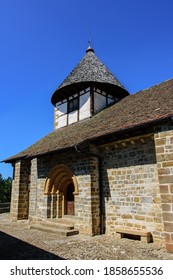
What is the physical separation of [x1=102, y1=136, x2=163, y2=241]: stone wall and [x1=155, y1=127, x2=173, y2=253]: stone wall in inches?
28.9

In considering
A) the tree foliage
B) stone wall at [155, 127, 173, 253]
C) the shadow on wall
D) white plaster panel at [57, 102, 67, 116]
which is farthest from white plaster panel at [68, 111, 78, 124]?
the tree foliage

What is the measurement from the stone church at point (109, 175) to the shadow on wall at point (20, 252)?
66.1 inches

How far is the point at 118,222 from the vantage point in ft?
23.1

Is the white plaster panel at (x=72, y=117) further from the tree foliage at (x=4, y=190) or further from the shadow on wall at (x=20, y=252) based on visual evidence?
the tree foliage at (x=4, y=190)

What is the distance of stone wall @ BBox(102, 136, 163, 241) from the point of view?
6.26 meters

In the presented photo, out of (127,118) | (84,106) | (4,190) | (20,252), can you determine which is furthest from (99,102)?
(4,190)

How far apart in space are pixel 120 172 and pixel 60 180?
3.38 meters

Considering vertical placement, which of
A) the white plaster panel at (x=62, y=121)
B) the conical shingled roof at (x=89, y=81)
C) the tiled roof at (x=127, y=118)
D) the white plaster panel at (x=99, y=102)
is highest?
the conical shingled roof at (x=89, y=81)

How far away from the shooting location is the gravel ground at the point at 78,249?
494 centimetres

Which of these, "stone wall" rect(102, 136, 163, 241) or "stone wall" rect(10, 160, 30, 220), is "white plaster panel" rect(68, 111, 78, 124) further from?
"stone wall" rect(102, 136, 163, 241)

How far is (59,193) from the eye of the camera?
962 centimetres

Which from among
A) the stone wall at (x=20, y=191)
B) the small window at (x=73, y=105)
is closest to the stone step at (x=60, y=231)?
the stone wall at (x=20, y=191)

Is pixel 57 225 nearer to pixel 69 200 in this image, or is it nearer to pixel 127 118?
pixel 69 200

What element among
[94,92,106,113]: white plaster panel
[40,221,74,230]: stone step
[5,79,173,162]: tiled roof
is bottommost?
[40,221,74,230]: stone step
